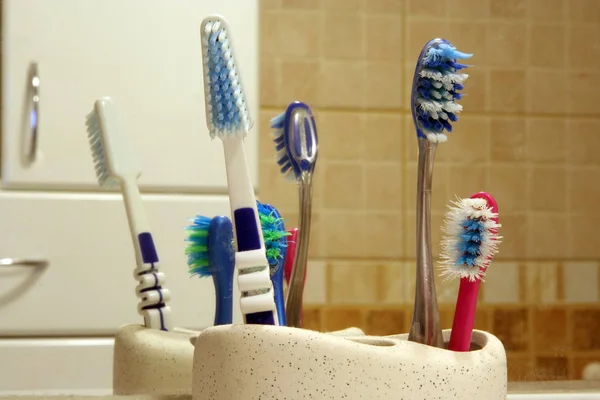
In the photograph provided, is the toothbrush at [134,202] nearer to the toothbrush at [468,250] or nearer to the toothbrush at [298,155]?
the toothbrush at [298,155]

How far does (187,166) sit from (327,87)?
0.15 m

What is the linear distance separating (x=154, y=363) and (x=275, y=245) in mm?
135

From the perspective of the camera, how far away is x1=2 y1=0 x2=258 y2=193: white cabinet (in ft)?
1.75

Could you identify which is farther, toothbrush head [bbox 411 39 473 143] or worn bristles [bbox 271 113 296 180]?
worn bristles [bbox 271 113 296 180]

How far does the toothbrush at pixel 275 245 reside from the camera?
1.37 ft

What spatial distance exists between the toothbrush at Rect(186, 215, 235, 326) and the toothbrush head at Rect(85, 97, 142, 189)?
66 millimetres

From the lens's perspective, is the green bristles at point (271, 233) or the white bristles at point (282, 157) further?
the white bristles at point (282, 157)

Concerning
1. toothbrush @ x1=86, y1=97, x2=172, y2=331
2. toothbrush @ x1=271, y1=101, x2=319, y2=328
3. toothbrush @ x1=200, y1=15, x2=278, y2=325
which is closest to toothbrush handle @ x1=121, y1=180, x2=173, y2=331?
toothbrush @ x1=86, y1=97, x2=172, y2=331

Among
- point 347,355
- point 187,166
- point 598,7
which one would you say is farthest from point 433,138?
point 598,7

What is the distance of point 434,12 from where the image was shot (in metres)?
0.65

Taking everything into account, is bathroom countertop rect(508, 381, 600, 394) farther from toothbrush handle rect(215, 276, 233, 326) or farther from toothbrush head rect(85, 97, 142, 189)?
toothbrush head rect(85, 97, 142, 189)

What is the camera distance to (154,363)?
486 millimetres

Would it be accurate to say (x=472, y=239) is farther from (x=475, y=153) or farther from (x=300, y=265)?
(x=475, y=153)

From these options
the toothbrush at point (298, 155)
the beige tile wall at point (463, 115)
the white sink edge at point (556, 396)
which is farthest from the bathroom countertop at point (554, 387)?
the toothbrush at point (298, 155)
